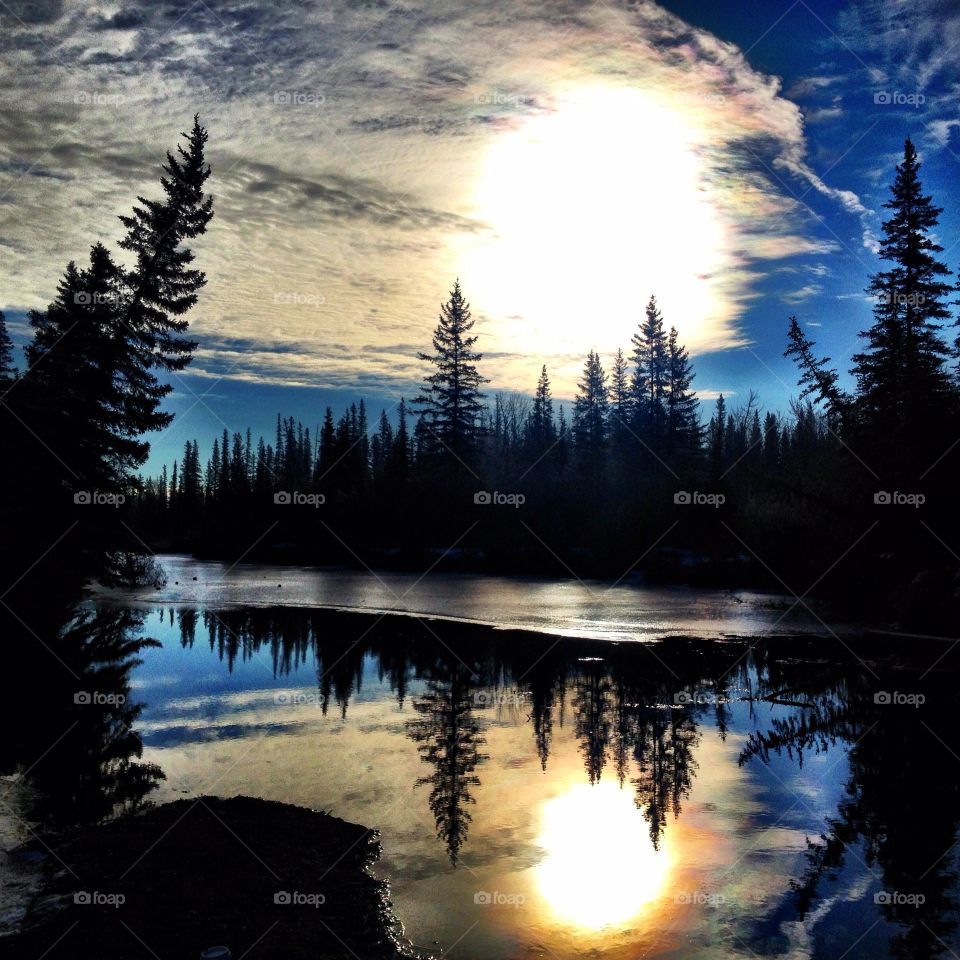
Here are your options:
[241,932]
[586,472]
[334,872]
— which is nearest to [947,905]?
[334,872]

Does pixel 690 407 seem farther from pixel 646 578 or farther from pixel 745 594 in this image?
pixel 745 594

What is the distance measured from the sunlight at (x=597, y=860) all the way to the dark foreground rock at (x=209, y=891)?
1.69 metres

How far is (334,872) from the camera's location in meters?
7.07

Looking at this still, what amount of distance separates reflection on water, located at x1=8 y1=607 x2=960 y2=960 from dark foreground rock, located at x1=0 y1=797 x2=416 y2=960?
446 mm

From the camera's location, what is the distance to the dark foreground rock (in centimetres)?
567

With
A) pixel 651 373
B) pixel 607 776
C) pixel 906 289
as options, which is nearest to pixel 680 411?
pixel 651 373

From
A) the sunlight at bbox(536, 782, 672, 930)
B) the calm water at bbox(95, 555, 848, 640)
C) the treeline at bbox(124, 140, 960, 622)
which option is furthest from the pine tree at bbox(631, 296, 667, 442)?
the sunlight at bbox(536, 782, 672, 930)

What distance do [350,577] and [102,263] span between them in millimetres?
25470

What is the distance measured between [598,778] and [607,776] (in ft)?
0.50

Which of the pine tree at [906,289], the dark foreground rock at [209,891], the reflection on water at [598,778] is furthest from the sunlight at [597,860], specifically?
the pine tree at [906,289]

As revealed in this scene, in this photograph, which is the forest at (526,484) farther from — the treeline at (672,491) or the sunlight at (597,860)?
the sunlight at (597,860)

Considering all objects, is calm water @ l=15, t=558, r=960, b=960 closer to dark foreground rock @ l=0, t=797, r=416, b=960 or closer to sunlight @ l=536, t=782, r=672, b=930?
sunlight @ l=536, t=782, r=672, b=930

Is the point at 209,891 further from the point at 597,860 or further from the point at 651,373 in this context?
the point at 651,373

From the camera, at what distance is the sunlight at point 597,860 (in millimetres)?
6871
